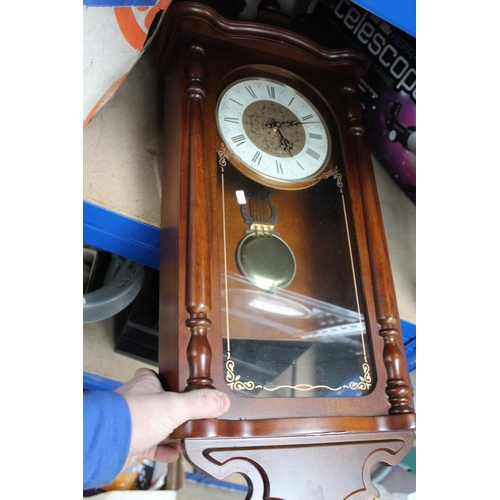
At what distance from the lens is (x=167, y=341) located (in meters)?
0.80

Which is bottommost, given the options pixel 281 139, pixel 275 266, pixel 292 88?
pixel 275 266

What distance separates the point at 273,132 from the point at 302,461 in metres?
0.57

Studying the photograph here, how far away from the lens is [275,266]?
2.81 ft

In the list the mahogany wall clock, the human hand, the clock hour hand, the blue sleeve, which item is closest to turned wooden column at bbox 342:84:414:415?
the mahogany wall clock

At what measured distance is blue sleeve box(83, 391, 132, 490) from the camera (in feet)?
2.18

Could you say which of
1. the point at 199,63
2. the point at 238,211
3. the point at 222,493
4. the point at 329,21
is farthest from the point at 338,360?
the point at 222,493

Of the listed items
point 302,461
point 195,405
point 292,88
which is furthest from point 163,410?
point 292,88

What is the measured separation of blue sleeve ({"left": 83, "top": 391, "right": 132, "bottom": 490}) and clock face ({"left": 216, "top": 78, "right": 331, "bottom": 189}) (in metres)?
0.44

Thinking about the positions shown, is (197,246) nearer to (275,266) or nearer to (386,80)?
(275,266)

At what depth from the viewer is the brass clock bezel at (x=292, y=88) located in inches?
35.9

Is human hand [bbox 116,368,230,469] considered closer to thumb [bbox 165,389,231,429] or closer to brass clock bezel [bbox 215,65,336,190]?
thumb [bbox 165,389,231,429]

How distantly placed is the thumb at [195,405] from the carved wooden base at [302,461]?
0.04 metres
